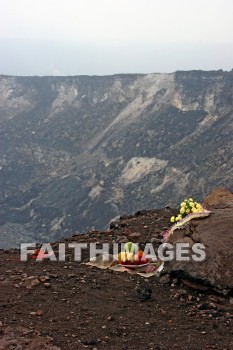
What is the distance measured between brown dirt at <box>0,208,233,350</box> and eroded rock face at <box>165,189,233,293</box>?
20 centimetres

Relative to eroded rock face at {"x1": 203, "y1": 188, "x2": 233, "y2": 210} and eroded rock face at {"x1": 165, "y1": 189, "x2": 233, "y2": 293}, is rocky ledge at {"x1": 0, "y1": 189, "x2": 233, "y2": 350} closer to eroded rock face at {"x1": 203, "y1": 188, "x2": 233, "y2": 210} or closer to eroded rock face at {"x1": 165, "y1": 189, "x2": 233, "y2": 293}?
eroded rock face at {"x1": 165, "y1": 189, "x2": 233, "y2": 293}

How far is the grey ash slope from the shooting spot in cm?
4397

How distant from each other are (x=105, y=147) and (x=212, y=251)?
46865 millimetres

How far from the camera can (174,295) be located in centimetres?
700

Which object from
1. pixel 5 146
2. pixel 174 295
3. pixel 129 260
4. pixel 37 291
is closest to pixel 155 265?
pixel 129 260

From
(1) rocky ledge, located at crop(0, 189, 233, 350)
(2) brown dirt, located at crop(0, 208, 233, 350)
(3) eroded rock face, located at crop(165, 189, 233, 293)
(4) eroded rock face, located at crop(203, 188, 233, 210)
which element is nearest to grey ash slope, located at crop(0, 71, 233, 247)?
(4) eroded rock face, located at crop(203, 188, 233, 210)

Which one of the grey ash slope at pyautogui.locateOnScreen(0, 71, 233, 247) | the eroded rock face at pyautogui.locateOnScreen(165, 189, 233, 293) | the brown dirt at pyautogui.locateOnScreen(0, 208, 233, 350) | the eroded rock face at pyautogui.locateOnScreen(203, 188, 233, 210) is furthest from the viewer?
the grey ash slope at pyautogui.locateOnScreen(0, 71, 233, 247)

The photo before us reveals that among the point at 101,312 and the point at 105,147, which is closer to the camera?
the point at 101,312

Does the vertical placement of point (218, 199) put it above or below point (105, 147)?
above

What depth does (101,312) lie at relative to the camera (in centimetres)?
615

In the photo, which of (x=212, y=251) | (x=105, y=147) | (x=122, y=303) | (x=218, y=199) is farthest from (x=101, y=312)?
(x=105, y=147)

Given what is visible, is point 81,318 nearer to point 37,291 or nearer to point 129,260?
point 37,291

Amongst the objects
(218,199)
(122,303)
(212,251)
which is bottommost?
(122,303)

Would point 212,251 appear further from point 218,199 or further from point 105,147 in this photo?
point 105,147
